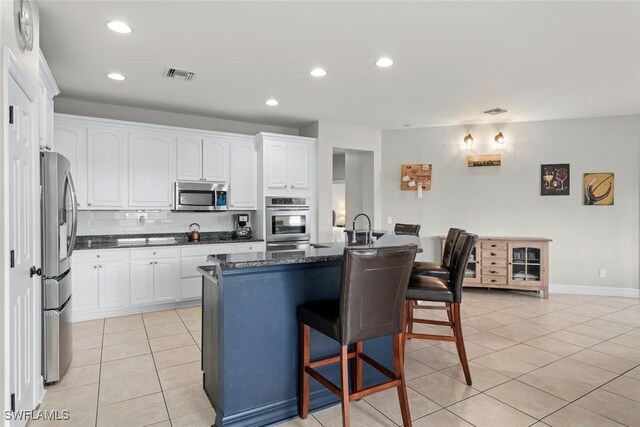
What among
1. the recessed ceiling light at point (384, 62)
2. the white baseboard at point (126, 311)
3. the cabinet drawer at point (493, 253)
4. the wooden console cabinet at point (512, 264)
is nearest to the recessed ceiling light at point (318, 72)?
the recessed ceiling light at point (384, 62)

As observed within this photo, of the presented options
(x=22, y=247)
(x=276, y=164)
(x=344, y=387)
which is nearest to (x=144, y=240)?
(x=276, y=164)

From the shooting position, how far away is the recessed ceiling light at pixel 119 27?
274 cm

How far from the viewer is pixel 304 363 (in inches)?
89.1

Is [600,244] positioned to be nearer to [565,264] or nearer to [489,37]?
[565,264]

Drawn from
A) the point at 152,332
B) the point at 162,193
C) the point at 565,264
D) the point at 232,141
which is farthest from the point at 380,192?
the point at 152,332

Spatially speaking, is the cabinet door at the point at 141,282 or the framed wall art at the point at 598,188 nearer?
the cabinet door at the point at 141,282

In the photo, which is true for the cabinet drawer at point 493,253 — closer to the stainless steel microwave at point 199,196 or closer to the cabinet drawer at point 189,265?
the stainless steel microwave at point 199,196

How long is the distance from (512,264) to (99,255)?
5649 mm

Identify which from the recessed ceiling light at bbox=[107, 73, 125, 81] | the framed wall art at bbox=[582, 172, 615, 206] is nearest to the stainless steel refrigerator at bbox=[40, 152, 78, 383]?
the recessed ceiling light at bbox=[107, 73, 125, 81]

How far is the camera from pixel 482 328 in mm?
4062

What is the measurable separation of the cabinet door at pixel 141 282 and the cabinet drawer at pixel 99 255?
0.15 m

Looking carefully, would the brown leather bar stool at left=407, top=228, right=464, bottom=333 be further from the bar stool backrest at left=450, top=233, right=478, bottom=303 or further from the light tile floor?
the light tile floor

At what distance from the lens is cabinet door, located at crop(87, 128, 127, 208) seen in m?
4.48

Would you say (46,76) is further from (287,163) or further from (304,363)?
(287,163)
